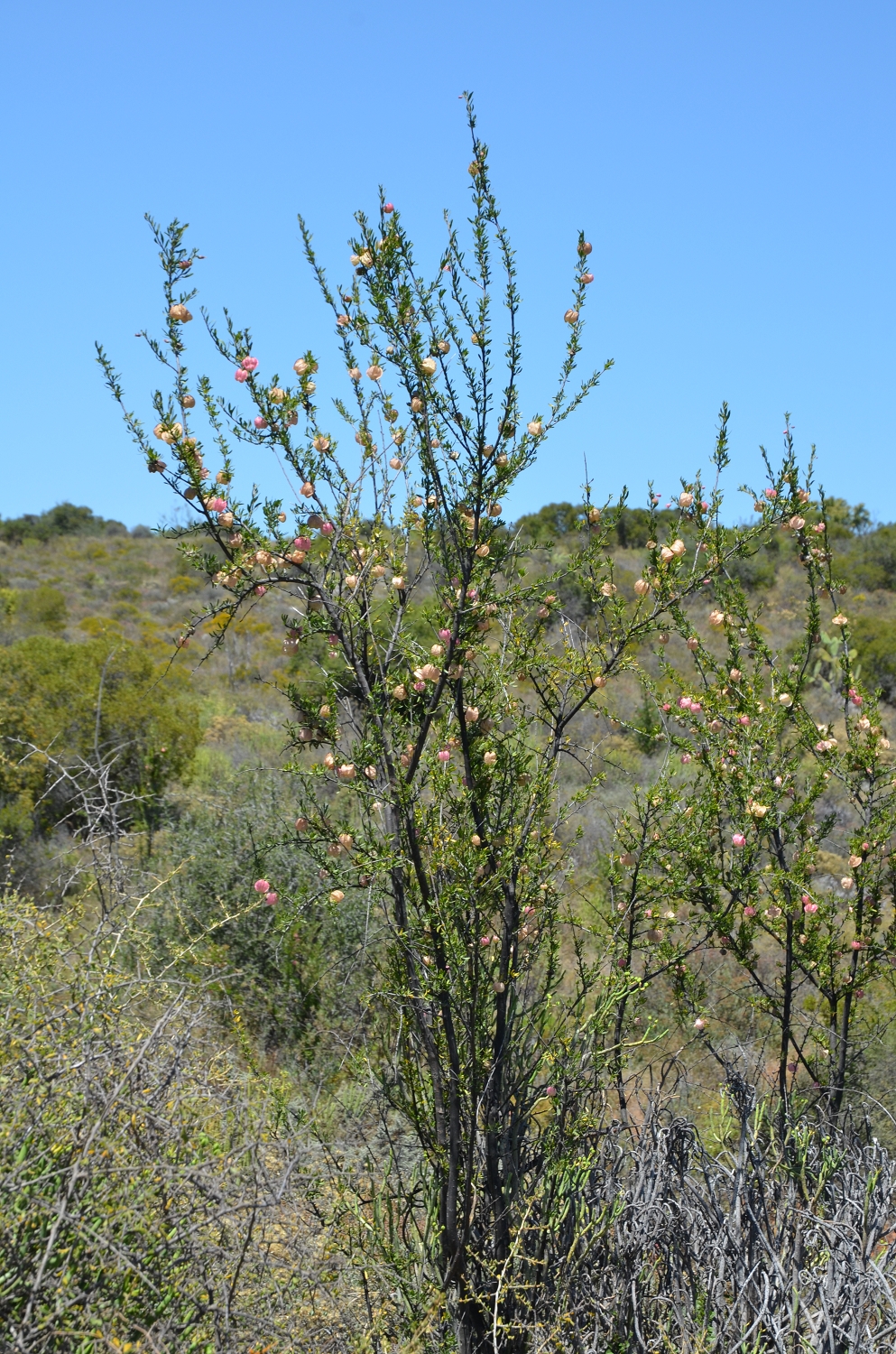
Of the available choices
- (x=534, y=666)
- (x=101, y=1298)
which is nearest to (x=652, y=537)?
(x=534, y=666)

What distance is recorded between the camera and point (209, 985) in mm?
4445

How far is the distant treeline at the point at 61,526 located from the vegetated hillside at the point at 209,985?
17862mm

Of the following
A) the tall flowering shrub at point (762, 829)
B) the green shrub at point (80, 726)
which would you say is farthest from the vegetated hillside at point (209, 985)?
the tall flowering shrub at point (762, 829)

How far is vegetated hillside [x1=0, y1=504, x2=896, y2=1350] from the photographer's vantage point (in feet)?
8.65

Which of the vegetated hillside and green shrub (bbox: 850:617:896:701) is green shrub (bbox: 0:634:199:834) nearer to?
the vegetated hillside

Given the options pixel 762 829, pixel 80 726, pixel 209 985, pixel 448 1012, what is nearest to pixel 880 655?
pixel 80 726

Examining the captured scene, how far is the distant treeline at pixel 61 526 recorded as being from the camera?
34.4 metres

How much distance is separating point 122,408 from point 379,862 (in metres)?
1.36

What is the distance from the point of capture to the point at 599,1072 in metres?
3.33

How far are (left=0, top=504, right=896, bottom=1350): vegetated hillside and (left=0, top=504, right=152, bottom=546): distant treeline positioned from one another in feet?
58.6

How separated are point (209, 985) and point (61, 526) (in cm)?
3520

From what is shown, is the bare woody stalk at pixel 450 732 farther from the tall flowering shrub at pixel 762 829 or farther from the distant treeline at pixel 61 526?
the distant treeline at pixel 61 526

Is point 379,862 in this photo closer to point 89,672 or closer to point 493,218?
point 493,218

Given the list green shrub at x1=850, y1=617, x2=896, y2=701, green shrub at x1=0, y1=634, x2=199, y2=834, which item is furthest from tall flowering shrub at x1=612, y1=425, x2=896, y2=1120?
green shrub at x1=850, y1=617, x2=896, y2=701
